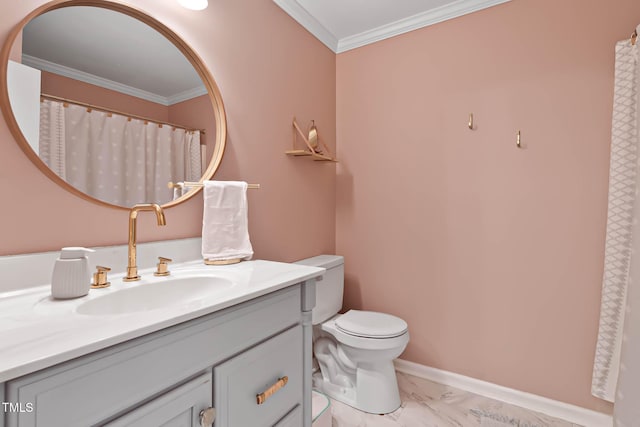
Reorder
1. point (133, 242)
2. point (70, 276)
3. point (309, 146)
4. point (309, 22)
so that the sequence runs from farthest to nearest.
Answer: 1. point (309, 22)
2. point (309, 146)
3. point (133, 242)
4. point (70, 276)

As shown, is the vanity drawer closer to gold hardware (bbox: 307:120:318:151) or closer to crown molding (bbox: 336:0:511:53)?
gold hardware (bbox: 307:120:318:151)

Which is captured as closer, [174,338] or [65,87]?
[174,338]

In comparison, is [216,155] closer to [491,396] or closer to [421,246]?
[421,246]

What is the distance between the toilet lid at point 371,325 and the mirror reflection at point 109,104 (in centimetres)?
110

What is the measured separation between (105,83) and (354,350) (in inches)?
63.5

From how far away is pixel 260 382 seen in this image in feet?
2.85

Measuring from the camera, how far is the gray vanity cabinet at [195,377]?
19.5 inches

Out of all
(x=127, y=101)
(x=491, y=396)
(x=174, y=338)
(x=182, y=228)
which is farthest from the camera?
(x=491, y=396)

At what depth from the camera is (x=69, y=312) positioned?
0.70m

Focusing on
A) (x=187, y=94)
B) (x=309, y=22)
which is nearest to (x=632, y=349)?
(x=187, y=94)

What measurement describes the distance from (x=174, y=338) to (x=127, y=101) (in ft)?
3.00

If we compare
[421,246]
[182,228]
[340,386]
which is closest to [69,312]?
[182,228]

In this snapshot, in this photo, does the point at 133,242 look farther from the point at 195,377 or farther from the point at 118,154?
the point at 195,377

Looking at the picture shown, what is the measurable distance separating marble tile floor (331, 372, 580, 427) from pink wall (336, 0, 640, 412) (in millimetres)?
132
